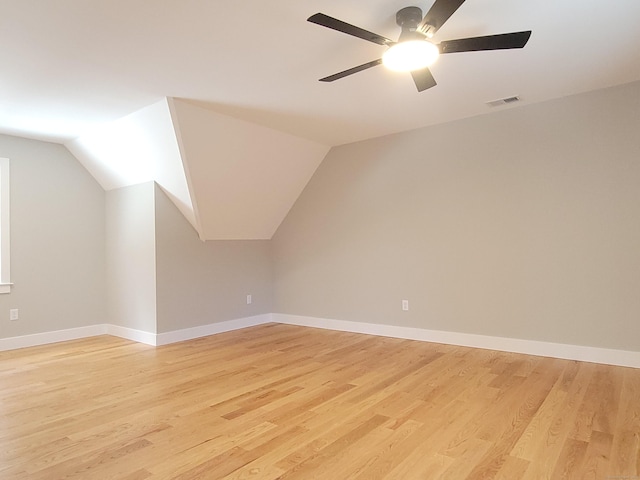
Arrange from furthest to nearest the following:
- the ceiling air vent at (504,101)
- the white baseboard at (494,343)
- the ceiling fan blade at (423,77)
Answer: the ceiling air vent at (504,101) < the white baseboard at (494,343) < the ceiling fan blade at (423,77)

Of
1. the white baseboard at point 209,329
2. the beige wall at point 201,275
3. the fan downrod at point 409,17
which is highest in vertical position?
the fan downrod at point 409,17

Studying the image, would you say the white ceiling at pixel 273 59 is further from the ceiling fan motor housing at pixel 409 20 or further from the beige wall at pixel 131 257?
the beige wall at pixel 131 257

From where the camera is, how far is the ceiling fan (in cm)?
190

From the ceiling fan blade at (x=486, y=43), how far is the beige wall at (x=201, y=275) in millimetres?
3403

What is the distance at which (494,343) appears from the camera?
389cm

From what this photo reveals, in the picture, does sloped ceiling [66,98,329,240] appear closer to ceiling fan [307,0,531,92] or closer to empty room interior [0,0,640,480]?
empty room interior [0,0,640,480]

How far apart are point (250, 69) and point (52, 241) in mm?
3448

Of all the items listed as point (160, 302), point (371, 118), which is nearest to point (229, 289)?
point (160, 302)

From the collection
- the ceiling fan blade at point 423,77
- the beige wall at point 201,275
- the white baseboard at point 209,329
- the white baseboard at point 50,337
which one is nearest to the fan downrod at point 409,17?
the ceiling fan blade at point 423,77

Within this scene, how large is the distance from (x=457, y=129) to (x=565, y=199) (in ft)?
4.11

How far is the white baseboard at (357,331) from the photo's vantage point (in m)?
3.41

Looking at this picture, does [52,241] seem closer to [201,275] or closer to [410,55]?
[201,275]

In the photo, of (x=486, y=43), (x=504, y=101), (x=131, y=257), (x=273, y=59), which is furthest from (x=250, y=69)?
(x=131, y=257)

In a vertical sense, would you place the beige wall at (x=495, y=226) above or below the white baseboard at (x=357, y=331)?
above
